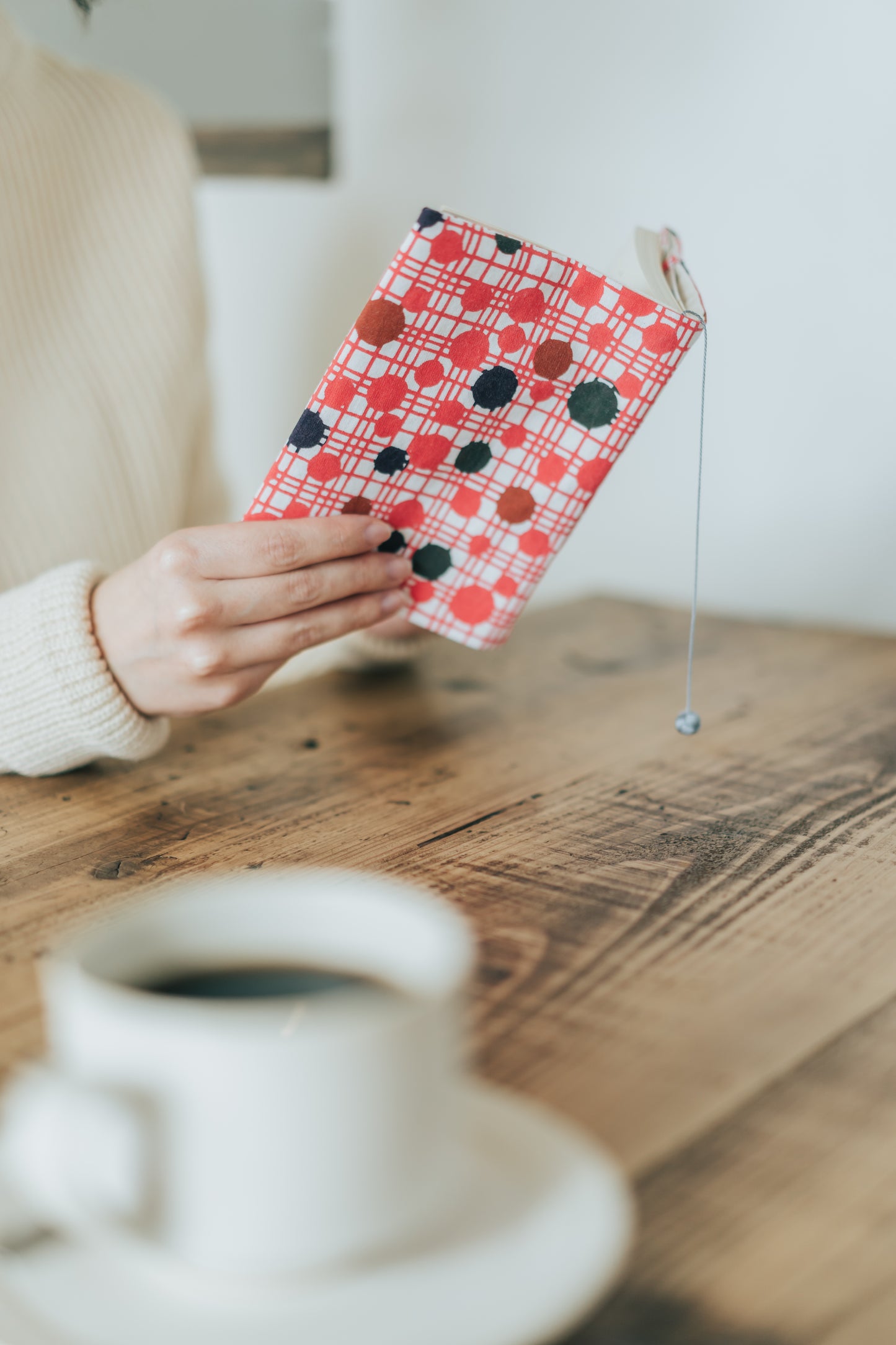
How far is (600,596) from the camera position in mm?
1148

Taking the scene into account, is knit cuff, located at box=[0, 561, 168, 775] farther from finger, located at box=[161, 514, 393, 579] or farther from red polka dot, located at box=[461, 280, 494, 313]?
red polka dot, located at box=[461, 280, 494, 313]

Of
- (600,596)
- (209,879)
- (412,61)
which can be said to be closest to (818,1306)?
(209,879)

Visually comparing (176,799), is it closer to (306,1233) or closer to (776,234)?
(306,1233)

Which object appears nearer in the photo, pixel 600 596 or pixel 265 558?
pixel 265 558

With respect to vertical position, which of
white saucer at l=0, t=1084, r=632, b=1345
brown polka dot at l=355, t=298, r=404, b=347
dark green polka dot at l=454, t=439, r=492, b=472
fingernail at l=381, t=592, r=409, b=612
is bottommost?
fingernail at l=381, t=592, r=409, b=612

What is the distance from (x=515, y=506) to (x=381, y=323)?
134mm

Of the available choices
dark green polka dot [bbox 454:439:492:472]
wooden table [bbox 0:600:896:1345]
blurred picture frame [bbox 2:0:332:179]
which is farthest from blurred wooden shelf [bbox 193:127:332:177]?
dark green polka dot [bbox 454:439:492:472]

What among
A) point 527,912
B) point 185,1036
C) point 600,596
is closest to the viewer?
point 185,1036

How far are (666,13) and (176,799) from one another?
2.70 ft

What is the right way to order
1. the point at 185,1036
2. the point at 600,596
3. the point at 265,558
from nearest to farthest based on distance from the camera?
1. the point at 185,1036
2. the point at 265,558
3. the point at 600,596

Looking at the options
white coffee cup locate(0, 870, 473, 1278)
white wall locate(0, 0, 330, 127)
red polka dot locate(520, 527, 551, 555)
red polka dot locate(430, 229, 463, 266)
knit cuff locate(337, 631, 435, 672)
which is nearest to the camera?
white coffee cup locate(0, 870, 473, 1278)

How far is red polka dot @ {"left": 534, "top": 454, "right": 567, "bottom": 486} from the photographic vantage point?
0.66 metres

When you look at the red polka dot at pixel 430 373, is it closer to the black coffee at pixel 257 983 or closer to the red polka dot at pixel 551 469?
the red polka dot at pixel 551 469

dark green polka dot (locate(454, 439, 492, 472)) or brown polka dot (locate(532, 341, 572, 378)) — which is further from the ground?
brown polka dot (locate(532, 341, 572, 378))
